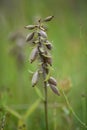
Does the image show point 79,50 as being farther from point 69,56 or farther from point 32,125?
point 32,125

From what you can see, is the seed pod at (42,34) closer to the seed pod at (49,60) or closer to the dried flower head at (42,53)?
the dried flower head at (42,53)

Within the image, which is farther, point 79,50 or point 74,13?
point 74,13

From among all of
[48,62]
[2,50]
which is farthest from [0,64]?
[48,62]

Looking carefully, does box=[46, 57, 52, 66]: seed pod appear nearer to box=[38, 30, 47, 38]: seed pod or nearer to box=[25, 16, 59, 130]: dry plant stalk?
box=[25, 16, 59, 130]: dry plant stalk

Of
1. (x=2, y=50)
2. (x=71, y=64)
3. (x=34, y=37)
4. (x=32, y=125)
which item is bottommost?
(x=32, y=125)

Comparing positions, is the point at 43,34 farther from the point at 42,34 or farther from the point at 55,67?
the point at 55,67

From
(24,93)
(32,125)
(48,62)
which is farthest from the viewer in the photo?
(24,93)

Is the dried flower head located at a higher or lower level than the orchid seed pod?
lower

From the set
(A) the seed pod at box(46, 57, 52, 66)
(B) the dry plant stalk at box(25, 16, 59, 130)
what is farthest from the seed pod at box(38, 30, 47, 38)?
(A) the seed pod at box(46, 57, 52, 66)
